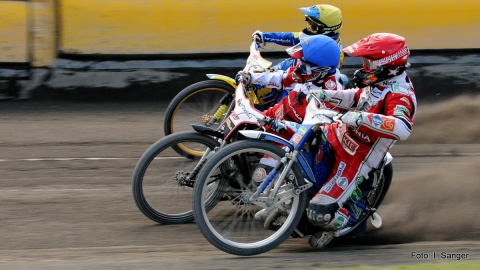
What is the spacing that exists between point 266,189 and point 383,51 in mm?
1390

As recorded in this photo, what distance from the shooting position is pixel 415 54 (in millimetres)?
12477

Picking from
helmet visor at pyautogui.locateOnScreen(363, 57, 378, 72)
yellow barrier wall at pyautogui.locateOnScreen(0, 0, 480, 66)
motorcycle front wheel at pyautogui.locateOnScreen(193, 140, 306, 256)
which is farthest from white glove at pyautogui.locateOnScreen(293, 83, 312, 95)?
yellow barrier wall at pyautogui.locateOnScreen(0, 0, 480, 66)

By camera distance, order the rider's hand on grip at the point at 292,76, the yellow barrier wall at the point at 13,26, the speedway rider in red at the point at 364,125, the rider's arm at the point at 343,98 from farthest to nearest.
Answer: the yellow barrier wall at the point at 13,26 < the rider's hand on grip at the point at 292,76 < the rider's arm at the point at 343,98 < the speedway rider in red at the point at 364,125

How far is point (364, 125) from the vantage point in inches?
247

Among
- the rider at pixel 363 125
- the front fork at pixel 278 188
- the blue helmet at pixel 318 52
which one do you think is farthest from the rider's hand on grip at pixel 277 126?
the blue helmet at pixel 318 52

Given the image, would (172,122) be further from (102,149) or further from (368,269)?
(368,269)

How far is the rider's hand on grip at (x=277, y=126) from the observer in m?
6.70

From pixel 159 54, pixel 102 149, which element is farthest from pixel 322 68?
pixel 159 54

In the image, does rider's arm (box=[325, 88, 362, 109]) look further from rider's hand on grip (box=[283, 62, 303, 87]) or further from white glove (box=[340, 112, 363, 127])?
rider's hand on grip (box=[283, 62, 303, 87])

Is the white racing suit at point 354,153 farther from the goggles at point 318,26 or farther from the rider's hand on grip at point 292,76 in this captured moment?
the goggles at point 318,26

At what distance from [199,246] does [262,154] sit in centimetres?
102

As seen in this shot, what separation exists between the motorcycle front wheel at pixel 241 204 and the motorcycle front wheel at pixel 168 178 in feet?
1.38

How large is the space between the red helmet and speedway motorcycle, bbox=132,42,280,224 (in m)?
1.08

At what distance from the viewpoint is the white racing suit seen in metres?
6.52
